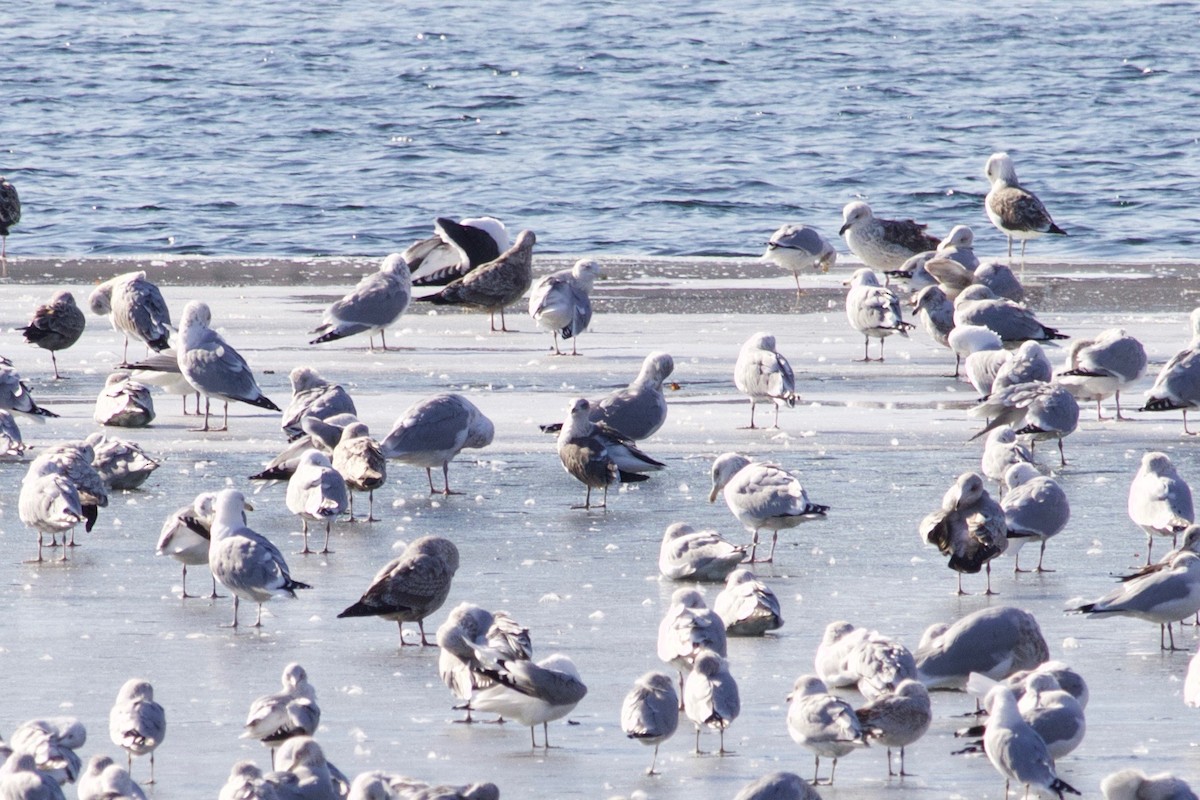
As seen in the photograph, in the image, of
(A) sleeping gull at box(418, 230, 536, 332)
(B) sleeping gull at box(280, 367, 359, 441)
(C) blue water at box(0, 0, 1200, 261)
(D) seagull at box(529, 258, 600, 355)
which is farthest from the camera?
(C) blue water at box(0, 0, 1200, 261)

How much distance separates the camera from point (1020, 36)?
58781mm

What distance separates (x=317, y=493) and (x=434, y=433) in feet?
5.51

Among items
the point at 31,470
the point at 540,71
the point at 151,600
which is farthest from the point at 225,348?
the point at 540,71

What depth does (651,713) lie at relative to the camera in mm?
7352

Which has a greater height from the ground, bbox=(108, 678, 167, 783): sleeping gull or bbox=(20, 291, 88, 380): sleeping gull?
bbox=(20, 291, 88, 380): sleeping gull

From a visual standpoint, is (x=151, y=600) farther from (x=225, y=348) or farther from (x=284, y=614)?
(x=225, y=348)

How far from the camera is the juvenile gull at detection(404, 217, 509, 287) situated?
2216 centimetres

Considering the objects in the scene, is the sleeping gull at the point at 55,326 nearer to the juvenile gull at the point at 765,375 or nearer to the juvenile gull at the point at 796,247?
the juvenile gull at the point at 765,375

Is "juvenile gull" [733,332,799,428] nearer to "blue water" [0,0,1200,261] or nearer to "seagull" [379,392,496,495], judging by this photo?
"seagull" [379,392,496,495]

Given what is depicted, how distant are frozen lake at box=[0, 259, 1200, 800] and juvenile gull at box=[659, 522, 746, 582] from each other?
0.58 ft

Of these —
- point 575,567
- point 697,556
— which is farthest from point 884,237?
point 697,556

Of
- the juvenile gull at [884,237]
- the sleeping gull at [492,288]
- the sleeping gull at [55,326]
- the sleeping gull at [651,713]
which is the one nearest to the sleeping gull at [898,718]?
the sleeping gull at [651,713]

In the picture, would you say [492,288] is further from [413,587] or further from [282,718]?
[282,718]

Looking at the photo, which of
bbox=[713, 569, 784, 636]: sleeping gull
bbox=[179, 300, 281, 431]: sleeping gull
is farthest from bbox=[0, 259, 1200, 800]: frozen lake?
bbox=[179, 300, 281, 431]: sleeping gull
